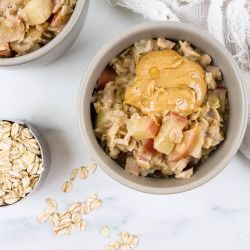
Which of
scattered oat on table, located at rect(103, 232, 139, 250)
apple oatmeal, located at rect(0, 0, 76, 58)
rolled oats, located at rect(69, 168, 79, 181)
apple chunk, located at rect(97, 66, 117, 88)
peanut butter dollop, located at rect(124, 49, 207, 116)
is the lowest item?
scattered oat on table, located at rect(103, 232, 139, 250)

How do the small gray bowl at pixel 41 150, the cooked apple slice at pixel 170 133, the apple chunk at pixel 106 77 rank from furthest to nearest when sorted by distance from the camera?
the small gray bowl at pixel 41 150
the apple chunk at pixel 106 77
the cooked apple slice at pixel 170 133

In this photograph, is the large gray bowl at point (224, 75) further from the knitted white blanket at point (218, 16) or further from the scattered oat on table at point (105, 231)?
the scattered oat on table at point (105, 231)

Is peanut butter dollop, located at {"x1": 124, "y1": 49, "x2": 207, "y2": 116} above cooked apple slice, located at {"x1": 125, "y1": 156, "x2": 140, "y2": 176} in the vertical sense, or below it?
above

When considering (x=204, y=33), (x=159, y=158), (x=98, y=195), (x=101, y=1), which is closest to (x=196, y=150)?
(x=159, y=158)

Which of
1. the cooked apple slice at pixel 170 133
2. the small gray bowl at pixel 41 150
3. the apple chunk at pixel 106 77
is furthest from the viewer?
the small gray bowl at pixel 41 150

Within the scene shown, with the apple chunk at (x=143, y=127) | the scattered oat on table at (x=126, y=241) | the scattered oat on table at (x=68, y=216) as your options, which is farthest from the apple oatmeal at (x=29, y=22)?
the scattered oat on table at (x=126, y=241)

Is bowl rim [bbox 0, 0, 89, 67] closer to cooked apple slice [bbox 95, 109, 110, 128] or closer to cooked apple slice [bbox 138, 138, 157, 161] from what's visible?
cooked apple slice [bbox 95, 109, 110, 128]

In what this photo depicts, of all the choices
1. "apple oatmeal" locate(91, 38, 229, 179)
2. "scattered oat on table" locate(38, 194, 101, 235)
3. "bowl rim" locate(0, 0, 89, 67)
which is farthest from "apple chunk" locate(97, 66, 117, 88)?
"scattered oat on table" locate(38, 194, 101, 235)
